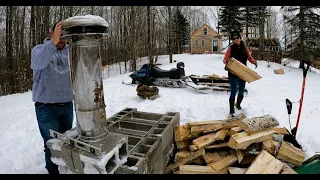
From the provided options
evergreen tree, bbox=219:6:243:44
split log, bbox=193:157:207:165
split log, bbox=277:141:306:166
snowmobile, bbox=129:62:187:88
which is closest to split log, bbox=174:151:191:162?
split log, bbox=193:157:207:165

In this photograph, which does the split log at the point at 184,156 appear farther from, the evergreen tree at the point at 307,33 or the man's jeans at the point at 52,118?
the evergreen tree at the point at 307,33

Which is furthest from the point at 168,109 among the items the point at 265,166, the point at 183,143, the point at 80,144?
the point at 80,144

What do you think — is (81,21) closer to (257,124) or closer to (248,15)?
(257,124)

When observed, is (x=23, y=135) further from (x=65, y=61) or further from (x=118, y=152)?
(x=118, y=152)

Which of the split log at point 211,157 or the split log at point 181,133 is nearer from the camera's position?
the split log at point 211,157

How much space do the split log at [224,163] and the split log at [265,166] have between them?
0.38m

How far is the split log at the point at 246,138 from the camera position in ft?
11.6

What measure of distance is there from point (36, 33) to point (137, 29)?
7.12 metres

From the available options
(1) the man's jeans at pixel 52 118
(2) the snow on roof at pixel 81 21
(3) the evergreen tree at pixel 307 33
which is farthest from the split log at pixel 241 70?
(3) the evergreen tree at pixel 307 33

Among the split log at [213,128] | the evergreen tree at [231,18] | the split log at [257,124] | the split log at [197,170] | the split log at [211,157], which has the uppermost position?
the evergreen tree at [231,18]

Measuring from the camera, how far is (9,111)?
7613mm

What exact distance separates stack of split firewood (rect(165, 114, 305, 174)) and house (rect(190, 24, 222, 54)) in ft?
130

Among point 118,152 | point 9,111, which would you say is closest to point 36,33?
point 9,111

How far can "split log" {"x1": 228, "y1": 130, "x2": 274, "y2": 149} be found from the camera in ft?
11.6
